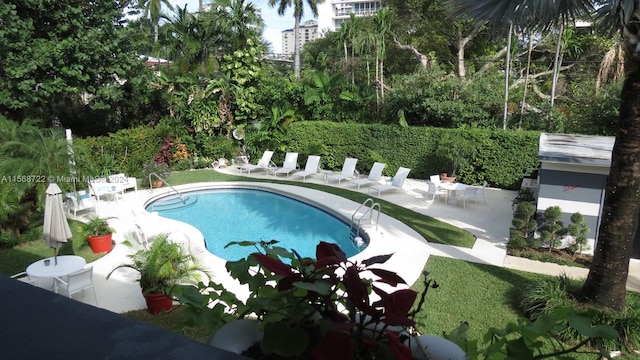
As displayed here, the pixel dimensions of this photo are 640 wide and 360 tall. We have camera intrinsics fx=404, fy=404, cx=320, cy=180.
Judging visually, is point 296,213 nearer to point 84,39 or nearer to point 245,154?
point 245,154

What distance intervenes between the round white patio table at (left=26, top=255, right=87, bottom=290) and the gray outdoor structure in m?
10.1

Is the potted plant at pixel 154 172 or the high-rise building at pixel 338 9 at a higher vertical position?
the high-rise building at pixel 338 9

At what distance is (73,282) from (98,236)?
3.01 metres

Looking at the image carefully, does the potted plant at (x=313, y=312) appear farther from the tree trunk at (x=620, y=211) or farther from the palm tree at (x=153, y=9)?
the palm tree at (x=153, y=9)

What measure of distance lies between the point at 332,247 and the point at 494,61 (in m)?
33.7

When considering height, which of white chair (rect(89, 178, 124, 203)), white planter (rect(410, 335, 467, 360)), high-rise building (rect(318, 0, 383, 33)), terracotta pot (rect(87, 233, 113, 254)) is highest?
A: high-rise building (rect(318, 0, 383, 33))

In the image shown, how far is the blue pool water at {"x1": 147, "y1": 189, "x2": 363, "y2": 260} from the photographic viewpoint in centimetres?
1204

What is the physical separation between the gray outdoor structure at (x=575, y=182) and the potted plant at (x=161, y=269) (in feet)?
26.9

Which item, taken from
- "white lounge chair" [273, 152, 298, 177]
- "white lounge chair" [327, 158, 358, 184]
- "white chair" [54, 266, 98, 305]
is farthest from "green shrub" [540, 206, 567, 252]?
"white lounge chair" [273, 152, 298, 177]

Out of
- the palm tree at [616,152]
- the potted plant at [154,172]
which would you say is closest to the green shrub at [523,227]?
the palm tree at [616,152]

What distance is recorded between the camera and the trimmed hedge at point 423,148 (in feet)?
53.2

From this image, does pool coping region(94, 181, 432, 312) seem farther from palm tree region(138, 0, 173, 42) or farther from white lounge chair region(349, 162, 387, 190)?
palm tree region(138, 0, 173, 42)

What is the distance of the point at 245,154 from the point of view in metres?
21.5

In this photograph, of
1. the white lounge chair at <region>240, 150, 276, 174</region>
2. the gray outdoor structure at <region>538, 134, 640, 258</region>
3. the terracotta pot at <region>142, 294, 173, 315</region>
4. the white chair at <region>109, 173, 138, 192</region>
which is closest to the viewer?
the terracotta pot at <region>142, 294, 173, 315</region>
